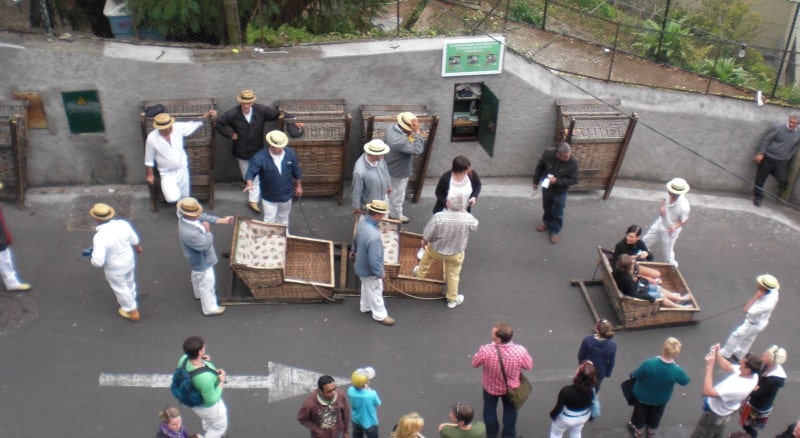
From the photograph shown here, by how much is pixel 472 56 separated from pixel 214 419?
6.26 metres

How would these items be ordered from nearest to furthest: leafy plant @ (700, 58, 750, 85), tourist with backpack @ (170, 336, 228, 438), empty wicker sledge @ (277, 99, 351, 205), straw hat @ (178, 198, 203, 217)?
1. tourist with backpack @ (170, 336, 228, 438)
2. straw hat @ (178, 198, 203, 217)
3. empty wicker sledge @ (277, 99, 351, 205)
4. leafy plant @ (700, 58, 750, 85)

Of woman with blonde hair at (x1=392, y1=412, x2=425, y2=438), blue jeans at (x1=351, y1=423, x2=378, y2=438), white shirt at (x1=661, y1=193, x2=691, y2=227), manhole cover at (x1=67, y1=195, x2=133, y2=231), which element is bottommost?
blue jeans at (x1=351, y1=423, x2=378, y2=438)

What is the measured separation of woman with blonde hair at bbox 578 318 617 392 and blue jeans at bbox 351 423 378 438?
2152 mm

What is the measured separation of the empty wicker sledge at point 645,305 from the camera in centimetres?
946

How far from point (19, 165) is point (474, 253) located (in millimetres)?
6096

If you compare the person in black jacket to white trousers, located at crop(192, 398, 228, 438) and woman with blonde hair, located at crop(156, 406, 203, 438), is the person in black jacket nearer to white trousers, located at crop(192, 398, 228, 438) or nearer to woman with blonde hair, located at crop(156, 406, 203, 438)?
white trousers, located at crop(192, 398, 228, 438)

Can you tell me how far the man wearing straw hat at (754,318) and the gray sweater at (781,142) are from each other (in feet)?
11.7

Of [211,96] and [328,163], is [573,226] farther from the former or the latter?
[211,96]

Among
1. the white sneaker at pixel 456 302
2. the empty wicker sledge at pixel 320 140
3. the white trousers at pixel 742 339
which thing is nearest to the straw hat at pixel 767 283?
the white trousers at pixel 742 339

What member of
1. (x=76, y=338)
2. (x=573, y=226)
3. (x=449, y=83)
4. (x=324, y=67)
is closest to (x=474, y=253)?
(x=573, y=226)

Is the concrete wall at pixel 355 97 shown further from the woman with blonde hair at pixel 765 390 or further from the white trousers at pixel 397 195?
→ the woman with blonde hair at pixel 765 390

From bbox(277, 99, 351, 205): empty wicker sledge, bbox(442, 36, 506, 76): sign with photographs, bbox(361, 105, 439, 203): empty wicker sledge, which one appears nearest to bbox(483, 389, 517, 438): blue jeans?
bbox(361, 105, 439, 203): empty wicker sledge

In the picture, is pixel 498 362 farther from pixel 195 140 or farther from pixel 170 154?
pixel 195 140

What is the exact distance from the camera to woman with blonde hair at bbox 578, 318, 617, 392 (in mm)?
7641
